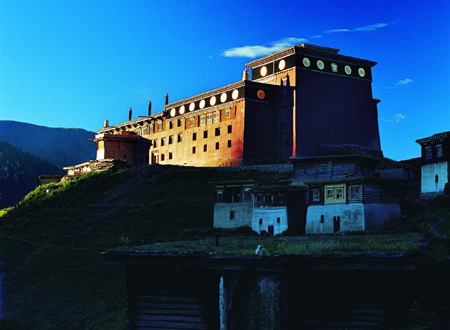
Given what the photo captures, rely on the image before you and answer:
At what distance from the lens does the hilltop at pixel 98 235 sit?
36.1 m

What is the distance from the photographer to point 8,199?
13200cm

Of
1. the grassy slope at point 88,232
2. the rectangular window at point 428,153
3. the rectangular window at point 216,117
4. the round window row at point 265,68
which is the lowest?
the grassy slope at point 88,232

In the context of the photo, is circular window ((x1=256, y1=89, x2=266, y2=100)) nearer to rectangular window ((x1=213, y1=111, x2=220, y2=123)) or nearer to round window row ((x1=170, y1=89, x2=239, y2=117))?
round window row ((x1=170, y1=89, x2=239, y2=117))

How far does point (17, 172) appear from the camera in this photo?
456 ft

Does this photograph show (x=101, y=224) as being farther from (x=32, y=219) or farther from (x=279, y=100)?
(x=279, y=100)

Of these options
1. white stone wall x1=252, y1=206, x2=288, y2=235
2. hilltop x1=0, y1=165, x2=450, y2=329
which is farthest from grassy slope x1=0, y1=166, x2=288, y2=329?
white stone wall x1=252, y1=206, x2=288, y2=235

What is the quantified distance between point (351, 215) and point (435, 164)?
11.5 metres

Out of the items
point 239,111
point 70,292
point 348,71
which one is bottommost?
point 70,292

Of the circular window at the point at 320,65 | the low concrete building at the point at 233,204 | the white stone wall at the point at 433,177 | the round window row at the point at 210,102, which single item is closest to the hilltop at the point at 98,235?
the low concrete building at the point at 233,204

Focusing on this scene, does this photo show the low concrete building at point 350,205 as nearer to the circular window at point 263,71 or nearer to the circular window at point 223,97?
the circular window at point 223,97

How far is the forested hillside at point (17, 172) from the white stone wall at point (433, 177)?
103 meters

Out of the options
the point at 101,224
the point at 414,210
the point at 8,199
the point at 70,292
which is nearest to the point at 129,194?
the point at 101,224

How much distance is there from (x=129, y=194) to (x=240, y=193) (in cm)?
2001

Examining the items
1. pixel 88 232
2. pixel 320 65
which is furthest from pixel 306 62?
pixel 88 232
